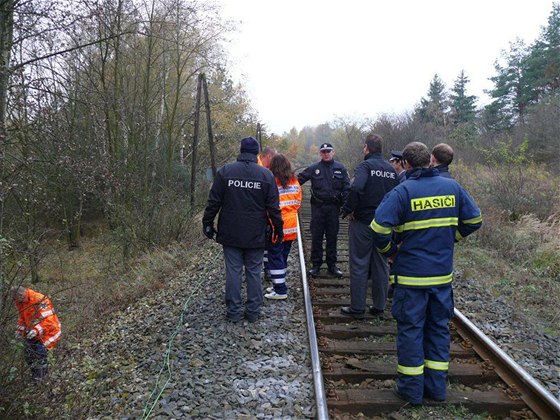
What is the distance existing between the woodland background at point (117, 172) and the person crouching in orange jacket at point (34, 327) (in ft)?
0.43

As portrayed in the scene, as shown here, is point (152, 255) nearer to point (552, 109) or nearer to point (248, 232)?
point (248, 232)

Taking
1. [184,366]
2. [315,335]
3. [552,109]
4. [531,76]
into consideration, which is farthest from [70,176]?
[531,76]

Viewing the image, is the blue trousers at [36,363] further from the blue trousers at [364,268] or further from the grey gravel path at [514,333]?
the grey gravel path at [514,333]

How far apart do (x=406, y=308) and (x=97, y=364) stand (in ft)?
11.6

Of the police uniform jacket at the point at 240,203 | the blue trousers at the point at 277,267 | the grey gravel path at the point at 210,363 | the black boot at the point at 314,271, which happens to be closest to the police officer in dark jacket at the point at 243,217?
the police uniform jacket at the point at 240,203

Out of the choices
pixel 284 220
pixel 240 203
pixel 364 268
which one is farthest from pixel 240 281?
pixel 364 268

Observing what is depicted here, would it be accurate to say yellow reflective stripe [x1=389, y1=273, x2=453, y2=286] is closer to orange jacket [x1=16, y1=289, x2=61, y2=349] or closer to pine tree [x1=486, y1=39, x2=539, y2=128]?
orange jacket [x1=16, y1=289, x2=61, y2=349]

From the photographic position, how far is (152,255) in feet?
35.3

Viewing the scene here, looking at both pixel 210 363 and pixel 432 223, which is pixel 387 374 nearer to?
pixel 432 223

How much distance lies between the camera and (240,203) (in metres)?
5.35

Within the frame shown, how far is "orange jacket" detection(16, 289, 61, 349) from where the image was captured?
3986mm

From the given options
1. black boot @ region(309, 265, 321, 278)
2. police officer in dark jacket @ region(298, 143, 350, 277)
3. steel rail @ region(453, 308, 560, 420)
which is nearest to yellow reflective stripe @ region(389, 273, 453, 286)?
steel rail @ region(453, 308, 560, 420)

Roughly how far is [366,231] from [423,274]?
71.5 inches

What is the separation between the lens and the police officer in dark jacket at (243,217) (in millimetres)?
5344
